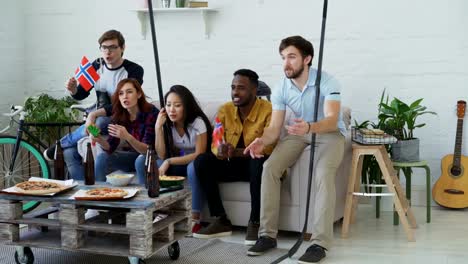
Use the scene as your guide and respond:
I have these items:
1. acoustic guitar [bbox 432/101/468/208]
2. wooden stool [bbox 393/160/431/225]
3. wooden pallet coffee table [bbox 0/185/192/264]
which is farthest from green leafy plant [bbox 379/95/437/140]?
wooden pallet coffee table [bbox 0/185/192/264]

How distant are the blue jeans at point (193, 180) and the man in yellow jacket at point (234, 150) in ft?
0.10

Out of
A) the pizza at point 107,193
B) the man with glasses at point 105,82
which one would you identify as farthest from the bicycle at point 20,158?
the pizza at point 107,193

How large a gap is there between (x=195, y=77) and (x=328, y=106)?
76.9 inches

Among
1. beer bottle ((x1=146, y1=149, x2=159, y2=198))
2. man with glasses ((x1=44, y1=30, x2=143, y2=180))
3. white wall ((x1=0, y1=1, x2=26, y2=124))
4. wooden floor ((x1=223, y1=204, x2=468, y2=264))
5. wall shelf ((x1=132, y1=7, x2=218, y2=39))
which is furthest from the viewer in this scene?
white wall ((x1=0, y1=1, x2=26, y2=124))

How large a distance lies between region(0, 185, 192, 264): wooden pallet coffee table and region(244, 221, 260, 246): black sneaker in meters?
0.51

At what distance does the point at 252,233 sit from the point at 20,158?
1934 millimetres

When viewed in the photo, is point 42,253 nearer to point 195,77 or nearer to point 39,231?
point 39,231

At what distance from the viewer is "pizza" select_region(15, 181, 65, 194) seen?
3.65m

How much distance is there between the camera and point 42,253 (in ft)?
13.4

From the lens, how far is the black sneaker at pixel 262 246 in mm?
4031

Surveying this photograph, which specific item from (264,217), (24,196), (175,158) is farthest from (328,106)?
(24,196)

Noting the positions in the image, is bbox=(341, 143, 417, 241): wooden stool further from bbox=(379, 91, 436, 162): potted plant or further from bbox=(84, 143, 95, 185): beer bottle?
bbox=(84, 143, 95, 185): beer bottle

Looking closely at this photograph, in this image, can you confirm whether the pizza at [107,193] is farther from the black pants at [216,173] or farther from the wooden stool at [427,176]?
the wooden stool at [427,176]

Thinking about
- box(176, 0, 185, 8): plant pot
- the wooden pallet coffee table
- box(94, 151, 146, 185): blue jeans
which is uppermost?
box(176, 0, 185, 8): plant pot
